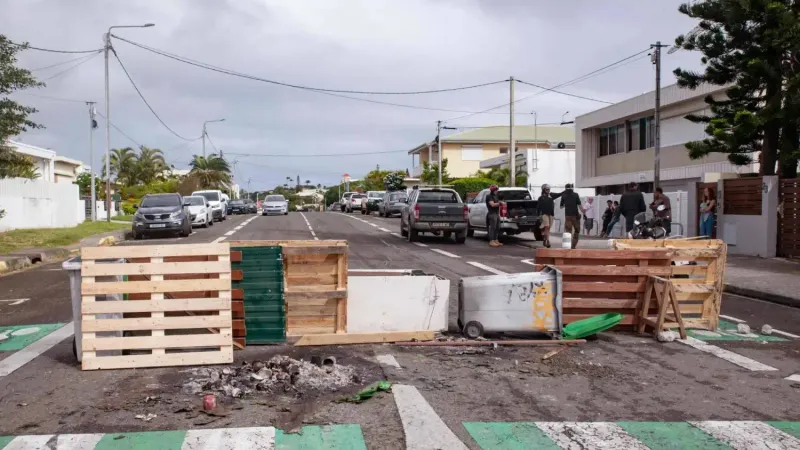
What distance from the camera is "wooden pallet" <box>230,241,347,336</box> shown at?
24.8 feet

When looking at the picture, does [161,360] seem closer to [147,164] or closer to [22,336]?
[22,336]

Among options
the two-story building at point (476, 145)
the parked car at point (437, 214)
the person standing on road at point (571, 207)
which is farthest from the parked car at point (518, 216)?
the two-story building at point (476, 145)

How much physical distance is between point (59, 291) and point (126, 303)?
670 centimetres

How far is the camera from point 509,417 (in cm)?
542

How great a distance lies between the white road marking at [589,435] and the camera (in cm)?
484

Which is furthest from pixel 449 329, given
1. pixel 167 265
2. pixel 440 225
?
pixel 440 225

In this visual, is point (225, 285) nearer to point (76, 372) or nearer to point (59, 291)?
point (76, 372)

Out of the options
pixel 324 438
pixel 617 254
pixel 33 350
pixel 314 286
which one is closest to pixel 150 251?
pixel 314 286

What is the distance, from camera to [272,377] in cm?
616

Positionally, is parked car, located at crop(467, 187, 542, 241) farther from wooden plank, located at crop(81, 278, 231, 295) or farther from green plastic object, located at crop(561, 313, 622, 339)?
wooden plank, located at crop(81, 278, 231, 295)

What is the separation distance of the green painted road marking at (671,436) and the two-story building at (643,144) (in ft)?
79.7

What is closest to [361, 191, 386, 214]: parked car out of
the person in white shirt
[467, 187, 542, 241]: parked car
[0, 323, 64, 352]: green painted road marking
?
the person in white shirt

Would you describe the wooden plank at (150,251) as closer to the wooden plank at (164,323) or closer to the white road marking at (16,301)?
the wooden plank at (164,323)

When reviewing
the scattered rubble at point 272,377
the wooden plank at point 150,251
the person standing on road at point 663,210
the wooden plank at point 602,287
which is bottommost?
the scattered rubble at point 272,377
